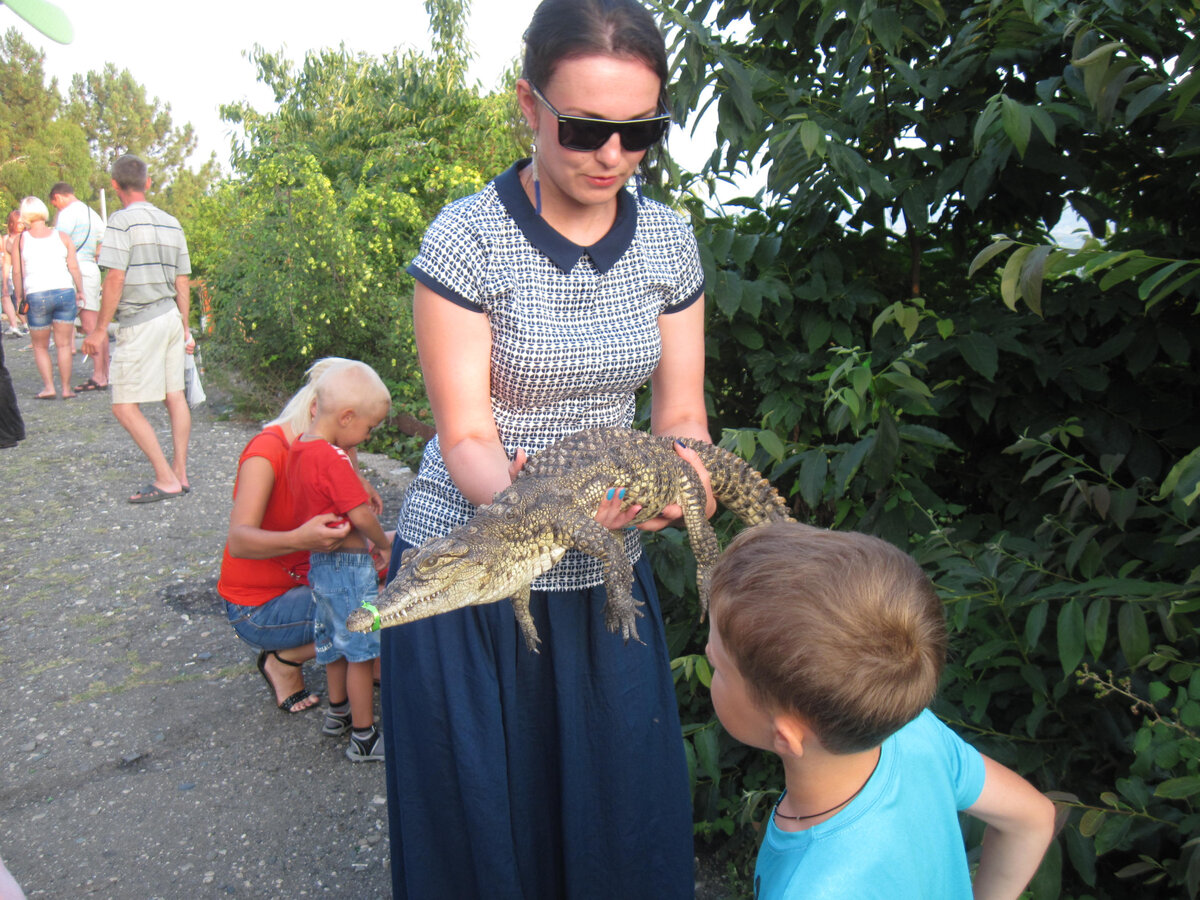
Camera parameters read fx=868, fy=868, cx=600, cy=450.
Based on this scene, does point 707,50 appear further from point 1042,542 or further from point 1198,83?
point 1042,542

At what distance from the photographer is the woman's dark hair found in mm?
1808

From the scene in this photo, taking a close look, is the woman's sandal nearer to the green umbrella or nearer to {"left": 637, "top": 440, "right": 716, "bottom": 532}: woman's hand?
{"left": 637, "top": 440, "right": 716, "bottom": 532}: woman's hand

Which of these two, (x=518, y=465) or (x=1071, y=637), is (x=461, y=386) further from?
(x=1071, y=637)

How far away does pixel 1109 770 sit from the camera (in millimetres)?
2461

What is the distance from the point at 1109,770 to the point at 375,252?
25.6ft

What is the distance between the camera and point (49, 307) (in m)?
10.0

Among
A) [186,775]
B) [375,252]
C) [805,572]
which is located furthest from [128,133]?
[805,572]

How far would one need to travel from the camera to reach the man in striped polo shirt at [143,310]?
22.0ft

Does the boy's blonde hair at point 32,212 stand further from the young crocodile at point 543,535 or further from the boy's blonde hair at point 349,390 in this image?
the young crocodile at point 543,535

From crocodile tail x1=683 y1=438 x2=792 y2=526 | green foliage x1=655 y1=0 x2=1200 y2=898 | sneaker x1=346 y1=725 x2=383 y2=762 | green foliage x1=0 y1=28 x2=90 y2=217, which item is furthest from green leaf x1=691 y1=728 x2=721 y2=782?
green foliage x1=0 y1=28 x2=90 y2=217

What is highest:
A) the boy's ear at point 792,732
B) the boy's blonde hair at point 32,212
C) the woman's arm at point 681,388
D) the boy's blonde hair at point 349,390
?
the boy's blonde hair at point 32,212

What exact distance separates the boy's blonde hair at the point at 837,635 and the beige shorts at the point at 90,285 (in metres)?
11.5

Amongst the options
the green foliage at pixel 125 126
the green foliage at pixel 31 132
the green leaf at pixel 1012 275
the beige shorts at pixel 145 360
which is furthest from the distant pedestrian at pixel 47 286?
the green foliage at pixel 125 126

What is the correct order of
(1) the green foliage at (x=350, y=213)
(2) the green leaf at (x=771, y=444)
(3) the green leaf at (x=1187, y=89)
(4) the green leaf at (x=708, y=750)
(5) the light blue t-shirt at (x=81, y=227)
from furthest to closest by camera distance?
(5) the light blue t-shirt at (x=81, y=227) → (1) the green foliage at (x=350, y=213) → (4) the green leaf at (x=708, y=750) → (2) the green leaf at (x=771, y=444) → (3) the green leaf at (x=1187, y=89)
